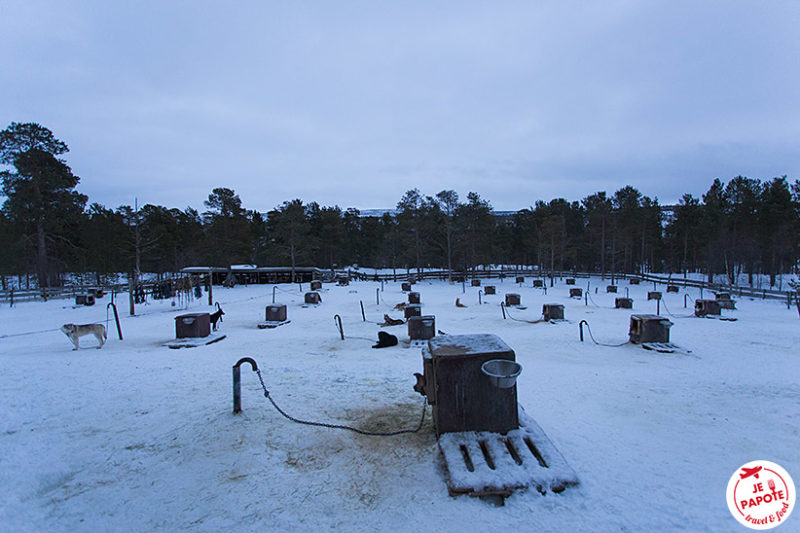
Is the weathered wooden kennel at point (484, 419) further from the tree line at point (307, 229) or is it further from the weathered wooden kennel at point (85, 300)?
the tree line at point (307, 229)

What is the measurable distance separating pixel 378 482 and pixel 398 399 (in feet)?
8.39

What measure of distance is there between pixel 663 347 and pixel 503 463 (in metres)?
9.34

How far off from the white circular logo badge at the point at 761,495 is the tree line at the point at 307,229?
3755cm

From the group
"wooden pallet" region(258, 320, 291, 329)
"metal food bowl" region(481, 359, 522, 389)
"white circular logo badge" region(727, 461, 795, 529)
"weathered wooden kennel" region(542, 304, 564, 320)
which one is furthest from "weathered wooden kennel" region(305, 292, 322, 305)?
"white circular logo badge" region(727, 461, 795, 529)

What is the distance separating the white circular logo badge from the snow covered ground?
0.10 meters

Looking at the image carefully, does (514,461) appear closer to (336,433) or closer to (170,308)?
(336,433)

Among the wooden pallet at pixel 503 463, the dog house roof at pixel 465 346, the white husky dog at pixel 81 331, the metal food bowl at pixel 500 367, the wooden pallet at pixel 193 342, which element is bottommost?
the wooden pallet at pixel 193 342

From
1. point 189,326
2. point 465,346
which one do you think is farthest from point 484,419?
point 189,326

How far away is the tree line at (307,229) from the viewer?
3144 centimetres

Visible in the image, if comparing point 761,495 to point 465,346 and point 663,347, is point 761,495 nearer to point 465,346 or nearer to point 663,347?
point 465,346

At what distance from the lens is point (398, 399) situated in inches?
247

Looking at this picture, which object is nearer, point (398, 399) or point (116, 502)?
point (116, 502)

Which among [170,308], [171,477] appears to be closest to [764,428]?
[171,477]

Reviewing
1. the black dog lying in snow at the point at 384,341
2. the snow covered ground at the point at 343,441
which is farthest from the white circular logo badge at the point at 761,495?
the black dog lying in snow at the point at 384,341
